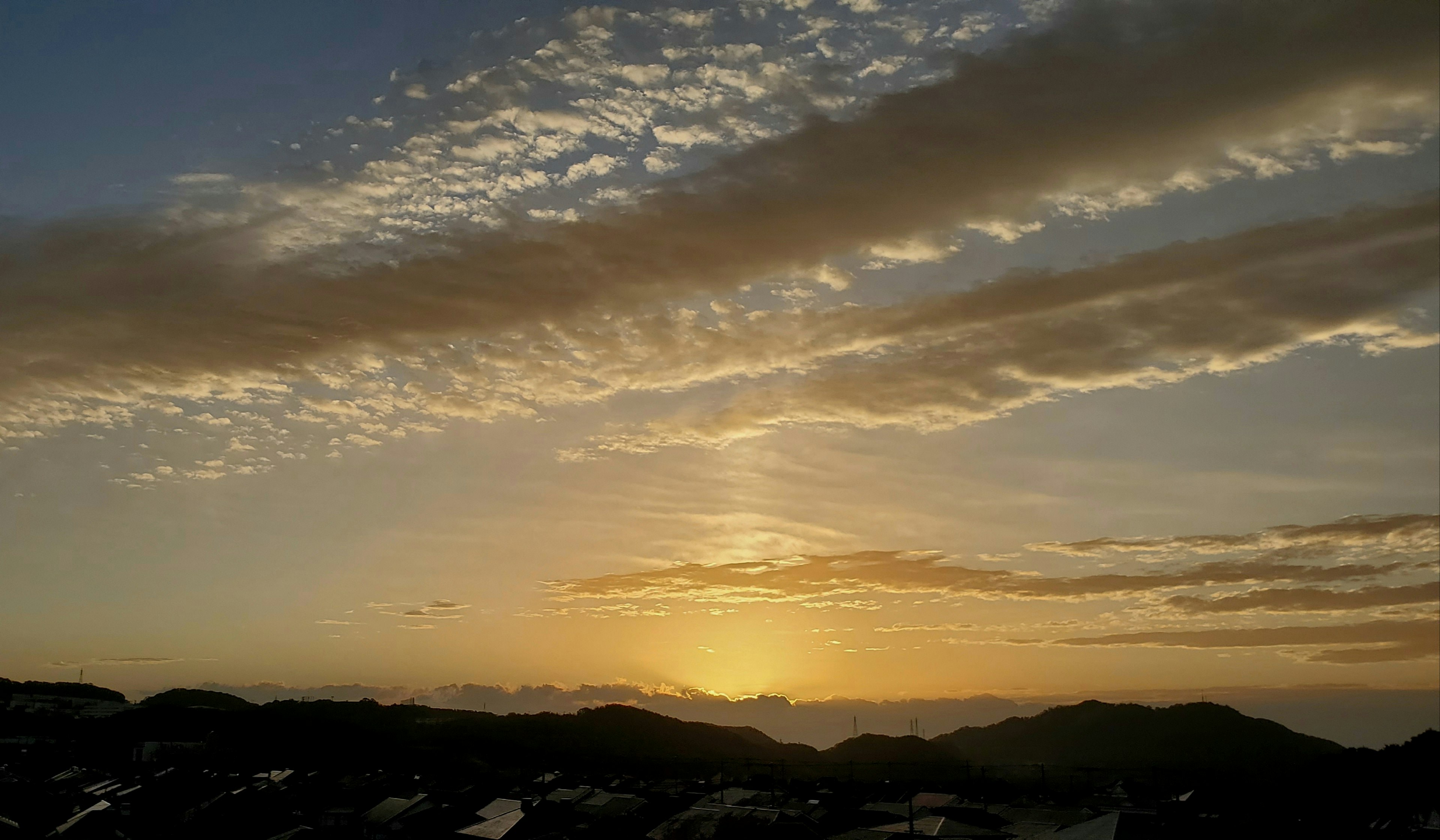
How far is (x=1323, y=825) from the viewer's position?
52.6m

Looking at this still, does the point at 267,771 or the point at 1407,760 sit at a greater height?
the point at 1407,760

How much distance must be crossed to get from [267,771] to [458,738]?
8259cm

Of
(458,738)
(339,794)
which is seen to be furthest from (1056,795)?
(458,738)

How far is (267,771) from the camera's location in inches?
3809

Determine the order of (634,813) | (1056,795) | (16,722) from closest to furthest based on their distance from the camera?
(634,813), (1056,795), (16,722)

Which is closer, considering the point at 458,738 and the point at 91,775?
the point at 91,775

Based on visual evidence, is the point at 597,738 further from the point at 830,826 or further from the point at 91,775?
the point at 830,826

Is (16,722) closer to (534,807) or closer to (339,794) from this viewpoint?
(339,794)

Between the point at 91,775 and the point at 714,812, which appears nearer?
the point at 714,812

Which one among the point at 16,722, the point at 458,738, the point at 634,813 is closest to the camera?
the point at 634,813

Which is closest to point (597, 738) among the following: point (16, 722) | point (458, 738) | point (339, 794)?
point (458, 738)

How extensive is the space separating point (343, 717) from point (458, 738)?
2714cm

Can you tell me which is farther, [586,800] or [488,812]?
[586,800]

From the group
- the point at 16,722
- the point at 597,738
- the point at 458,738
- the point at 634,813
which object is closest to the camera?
the point at 634,813
